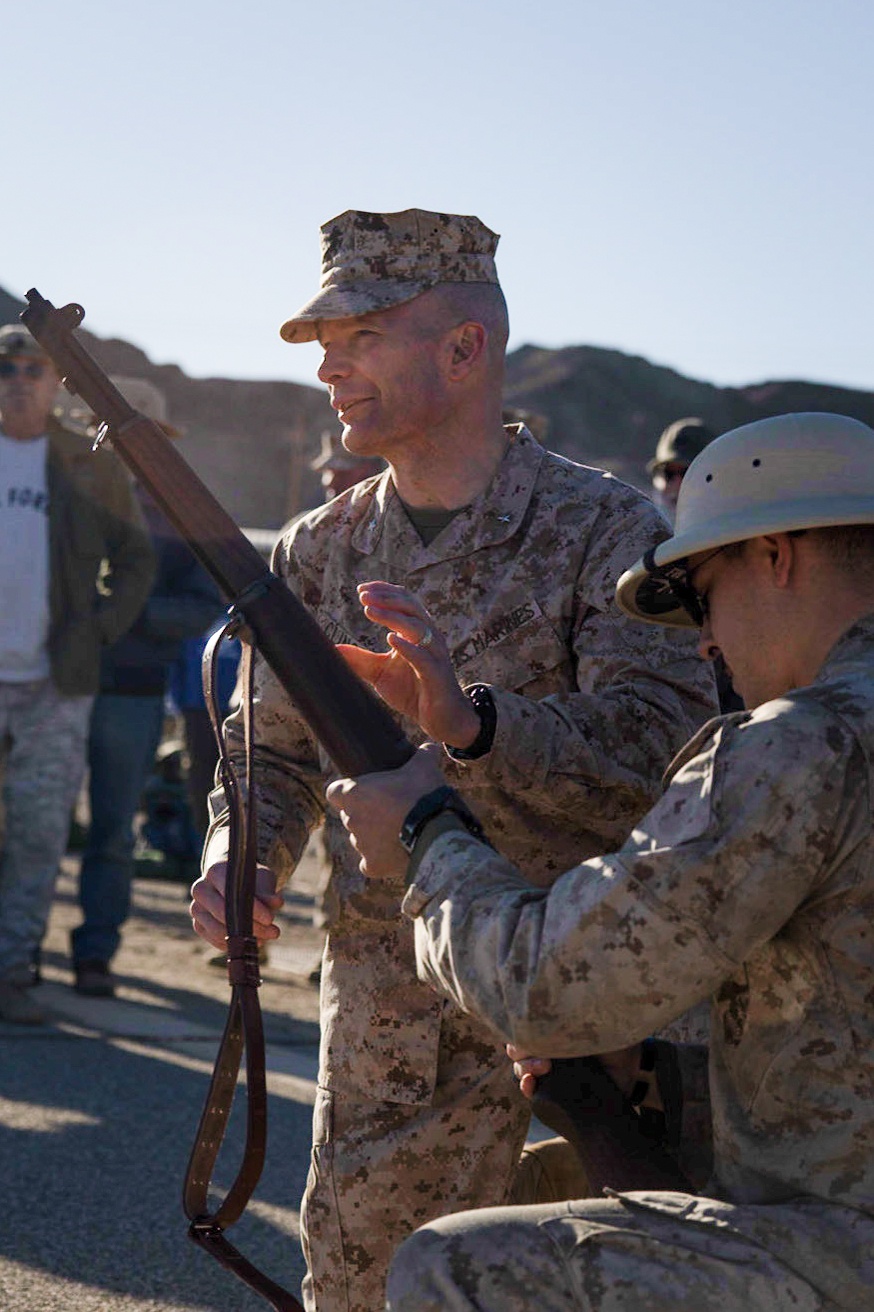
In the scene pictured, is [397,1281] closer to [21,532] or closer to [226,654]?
[21,532]

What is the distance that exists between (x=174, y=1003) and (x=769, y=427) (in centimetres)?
627

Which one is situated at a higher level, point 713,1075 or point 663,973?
point 663,973

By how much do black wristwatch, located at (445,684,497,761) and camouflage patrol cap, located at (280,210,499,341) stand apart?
84 cm

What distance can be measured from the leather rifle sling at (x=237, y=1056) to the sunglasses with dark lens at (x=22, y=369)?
485cm

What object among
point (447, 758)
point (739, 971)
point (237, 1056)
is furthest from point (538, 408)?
point (739, 971)

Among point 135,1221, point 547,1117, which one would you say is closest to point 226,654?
point 135,1221

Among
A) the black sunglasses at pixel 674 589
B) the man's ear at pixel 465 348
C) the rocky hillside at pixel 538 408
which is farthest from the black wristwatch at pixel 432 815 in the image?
the rocky hillside at pixel 538 408

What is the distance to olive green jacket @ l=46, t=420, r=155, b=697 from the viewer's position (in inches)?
320

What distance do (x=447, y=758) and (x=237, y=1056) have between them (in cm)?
78

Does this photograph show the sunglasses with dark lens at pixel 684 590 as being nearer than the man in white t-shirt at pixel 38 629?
Yes

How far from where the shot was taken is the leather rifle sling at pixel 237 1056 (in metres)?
3.02

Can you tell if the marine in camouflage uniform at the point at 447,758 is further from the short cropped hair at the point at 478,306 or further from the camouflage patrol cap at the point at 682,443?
the camouflage patrol cap at the point at 682,443

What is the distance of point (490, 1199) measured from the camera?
3.59 meters

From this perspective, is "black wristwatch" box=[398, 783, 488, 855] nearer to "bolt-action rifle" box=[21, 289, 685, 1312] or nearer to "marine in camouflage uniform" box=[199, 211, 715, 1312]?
"bolt-action rifle" box=[21, 289, 685, 1312]
